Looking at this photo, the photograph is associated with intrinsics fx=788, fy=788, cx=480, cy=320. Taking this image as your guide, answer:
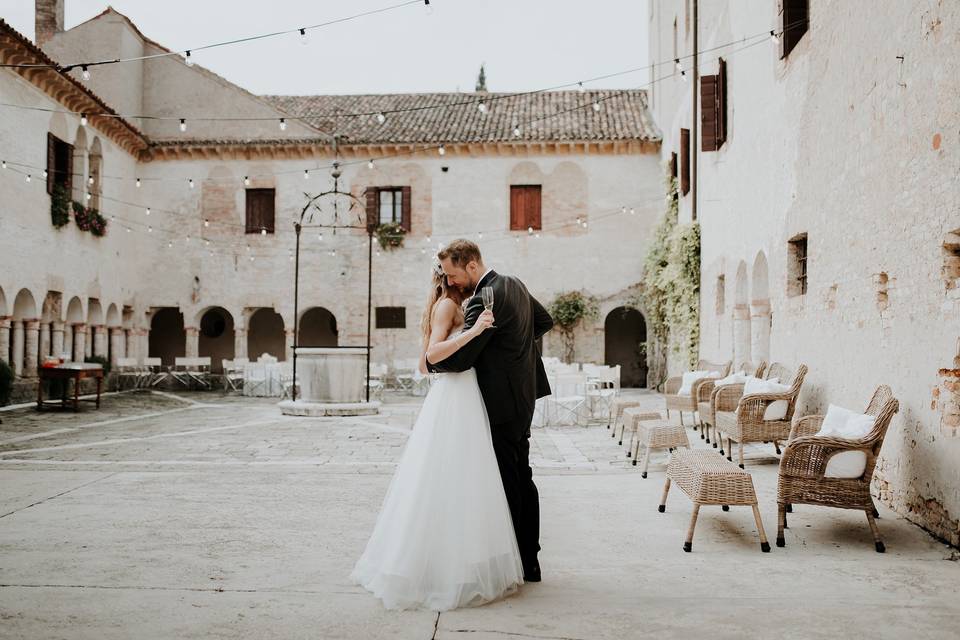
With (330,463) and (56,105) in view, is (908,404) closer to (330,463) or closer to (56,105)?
(330,463)

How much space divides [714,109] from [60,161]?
562 inches

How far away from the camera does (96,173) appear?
64.7ft

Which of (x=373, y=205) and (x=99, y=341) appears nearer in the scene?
(x=99, y=341)

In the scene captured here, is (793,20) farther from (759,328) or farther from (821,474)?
(821,474)

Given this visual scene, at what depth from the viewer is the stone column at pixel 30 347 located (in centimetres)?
1628

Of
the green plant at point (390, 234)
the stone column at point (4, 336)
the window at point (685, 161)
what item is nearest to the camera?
the stone column at point (4, 336)

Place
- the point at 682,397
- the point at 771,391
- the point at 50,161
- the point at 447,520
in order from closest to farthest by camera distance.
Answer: the point at 447,520, the point at 771,391, the point at 682,397, the point at 50,161

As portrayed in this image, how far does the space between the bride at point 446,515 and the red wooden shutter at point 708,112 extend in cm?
1040

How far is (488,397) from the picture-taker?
3838mm

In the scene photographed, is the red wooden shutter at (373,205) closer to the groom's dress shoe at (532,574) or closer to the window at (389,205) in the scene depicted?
the window at (389,205)

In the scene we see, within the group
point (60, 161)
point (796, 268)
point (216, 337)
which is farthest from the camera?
point (216, 337)

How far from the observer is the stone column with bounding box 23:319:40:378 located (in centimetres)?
1628

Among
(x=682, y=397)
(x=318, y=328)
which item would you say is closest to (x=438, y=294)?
(x=682, y=397)

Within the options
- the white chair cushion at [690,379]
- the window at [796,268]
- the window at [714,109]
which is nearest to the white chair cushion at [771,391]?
the window at [796,268]
